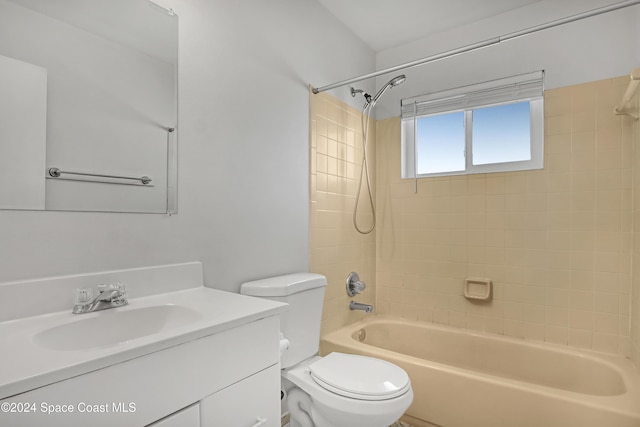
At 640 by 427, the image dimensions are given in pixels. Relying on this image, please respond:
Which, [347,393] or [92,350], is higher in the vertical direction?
[92,350]

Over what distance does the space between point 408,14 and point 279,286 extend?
203cm

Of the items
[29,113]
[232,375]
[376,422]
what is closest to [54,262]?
[29,113]

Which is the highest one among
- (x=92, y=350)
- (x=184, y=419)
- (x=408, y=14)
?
(x=408, y=14)

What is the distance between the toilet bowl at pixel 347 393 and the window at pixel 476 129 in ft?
5.29

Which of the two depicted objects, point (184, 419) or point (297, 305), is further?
point (297, 305)

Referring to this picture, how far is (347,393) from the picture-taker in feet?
4.61

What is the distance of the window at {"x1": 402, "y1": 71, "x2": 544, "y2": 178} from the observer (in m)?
2.31

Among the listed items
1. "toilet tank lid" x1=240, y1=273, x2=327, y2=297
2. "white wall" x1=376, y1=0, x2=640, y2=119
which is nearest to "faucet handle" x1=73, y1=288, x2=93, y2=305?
"toilet tank lid" x1=240, y1=273, x2=327, y2=297

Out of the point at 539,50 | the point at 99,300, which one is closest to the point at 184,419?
the point at 99,300

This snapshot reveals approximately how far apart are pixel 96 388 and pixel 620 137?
2659 mm

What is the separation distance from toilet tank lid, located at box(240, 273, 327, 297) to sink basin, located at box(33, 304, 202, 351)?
48 centimetres

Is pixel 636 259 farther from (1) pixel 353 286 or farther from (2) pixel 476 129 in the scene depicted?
(1) pixel 353 286

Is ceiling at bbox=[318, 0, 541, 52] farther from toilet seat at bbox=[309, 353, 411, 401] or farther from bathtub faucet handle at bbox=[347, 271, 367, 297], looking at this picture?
toilet seat at bbox=[309, 353, 411, 401]

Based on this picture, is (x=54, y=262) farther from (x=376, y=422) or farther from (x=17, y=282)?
(x=376, y=422)
